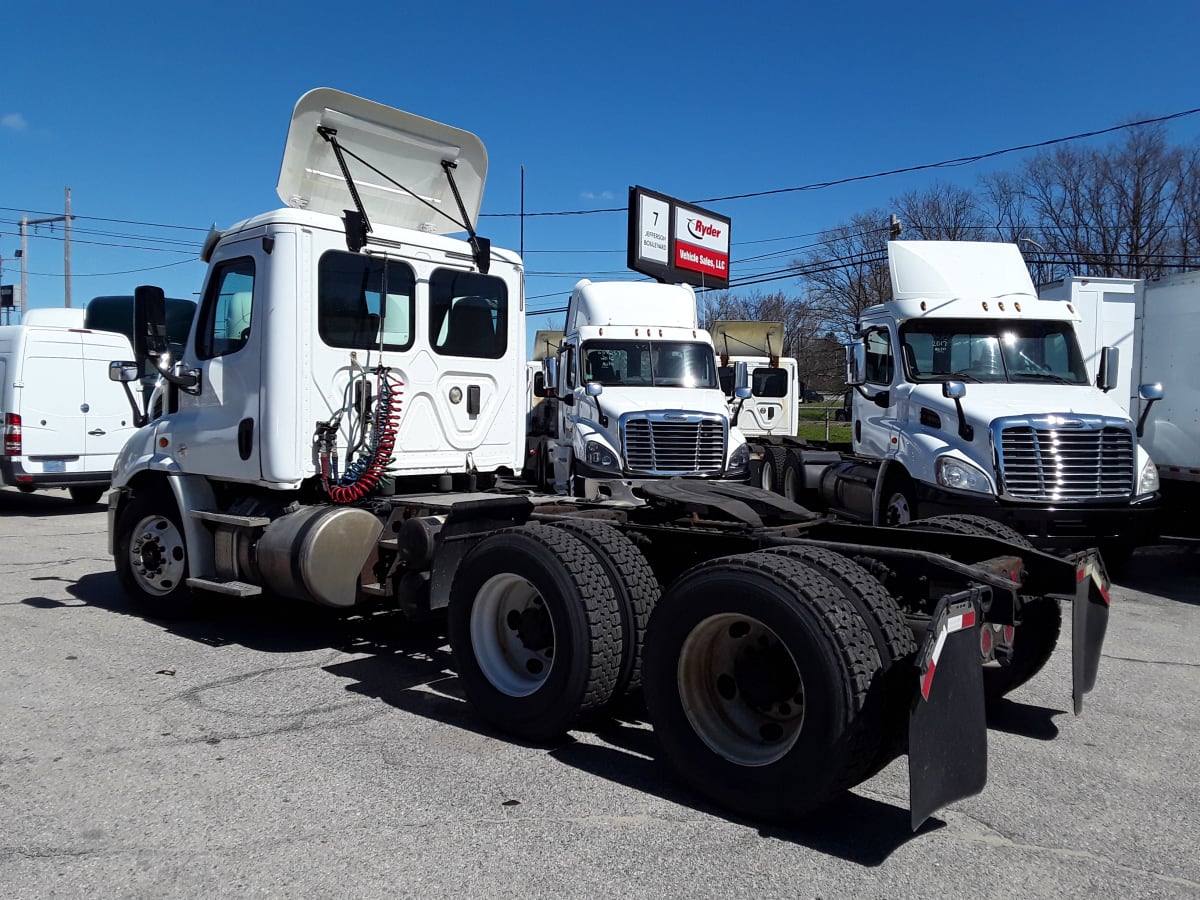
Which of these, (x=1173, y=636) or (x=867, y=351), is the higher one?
(x=867, y=351)

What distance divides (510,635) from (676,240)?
80.2 feet

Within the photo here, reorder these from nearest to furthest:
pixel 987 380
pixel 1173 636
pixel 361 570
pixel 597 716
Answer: pixel 597 716 → pixel 361 570 → pixel 1173 636 → pixel 987 380

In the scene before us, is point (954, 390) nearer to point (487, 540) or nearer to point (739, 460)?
point (739, 460)

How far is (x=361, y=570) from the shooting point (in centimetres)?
649

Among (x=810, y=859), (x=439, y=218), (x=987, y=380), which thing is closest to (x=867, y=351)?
(x=987, y=380)

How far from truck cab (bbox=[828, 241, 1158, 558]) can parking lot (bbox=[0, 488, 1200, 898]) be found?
2742 millimetres

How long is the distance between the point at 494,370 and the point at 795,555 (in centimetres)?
422

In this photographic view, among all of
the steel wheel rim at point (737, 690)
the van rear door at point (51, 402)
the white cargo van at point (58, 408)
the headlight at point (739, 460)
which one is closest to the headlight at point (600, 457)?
the headlight at point (739, 460)

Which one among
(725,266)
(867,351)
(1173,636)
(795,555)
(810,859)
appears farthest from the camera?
(725,266)

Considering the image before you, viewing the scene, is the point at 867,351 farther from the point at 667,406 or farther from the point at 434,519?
the point at 434,519

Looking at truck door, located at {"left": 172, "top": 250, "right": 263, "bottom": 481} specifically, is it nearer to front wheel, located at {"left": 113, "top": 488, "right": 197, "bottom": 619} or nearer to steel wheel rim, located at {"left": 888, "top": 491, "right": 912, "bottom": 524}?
front wheel, located at {"left": 113, "top": 488, "right": 197, "bottom": 619}

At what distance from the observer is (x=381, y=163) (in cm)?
733

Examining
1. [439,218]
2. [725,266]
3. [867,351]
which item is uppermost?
[725,266]

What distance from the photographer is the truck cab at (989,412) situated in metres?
9.17
